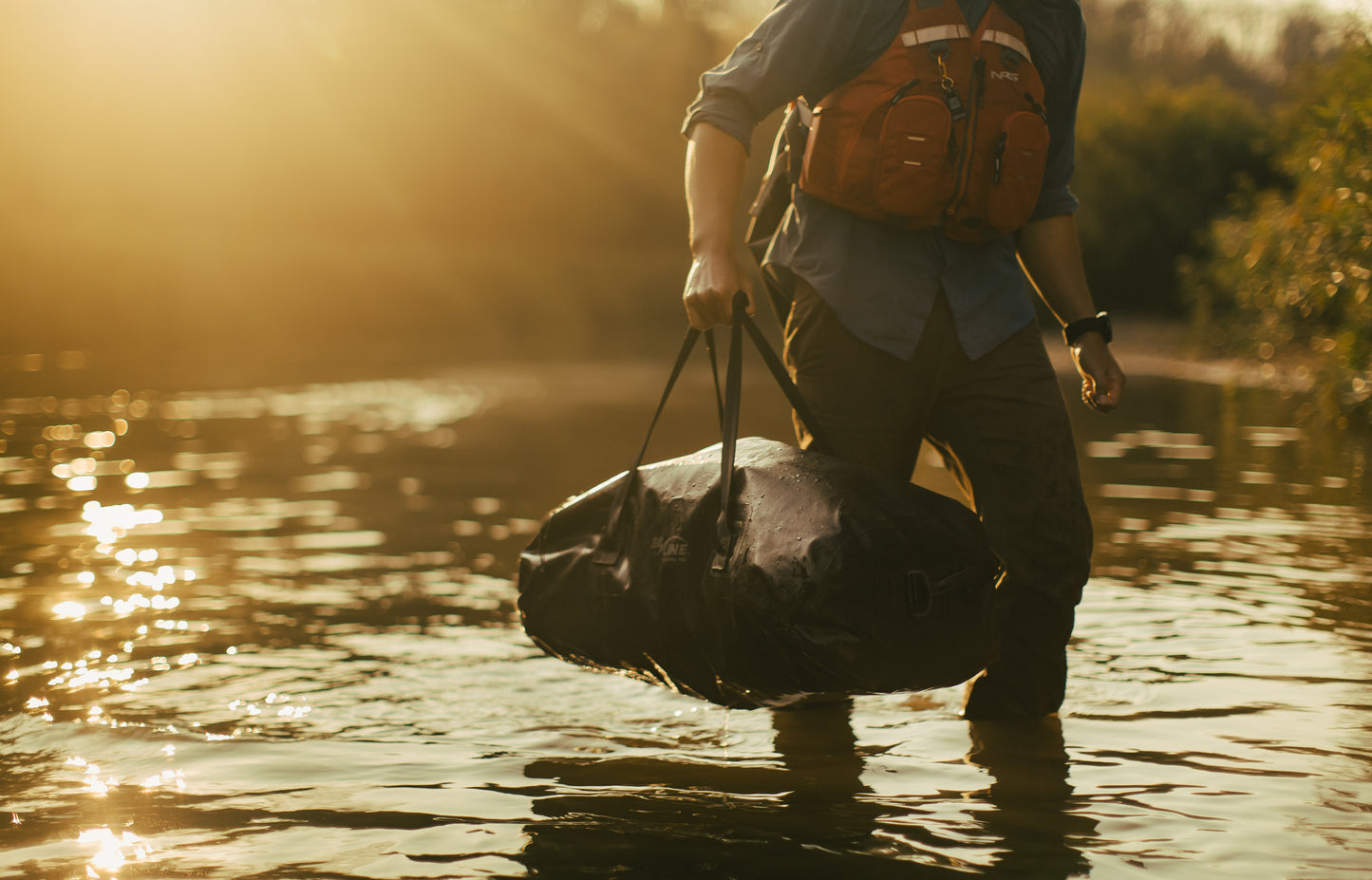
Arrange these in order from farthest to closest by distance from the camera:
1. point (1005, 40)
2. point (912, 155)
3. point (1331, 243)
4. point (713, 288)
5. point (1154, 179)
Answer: point (1154, 179)
point (1331, 243)
point (1005, 40)
point (912, 155)
point (713, 288)

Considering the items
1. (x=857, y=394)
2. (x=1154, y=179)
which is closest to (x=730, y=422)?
(x=857, y=394)

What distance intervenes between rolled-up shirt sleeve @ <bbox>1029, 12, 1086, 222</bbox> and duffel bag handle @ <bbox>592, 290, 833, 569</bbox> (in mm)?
764

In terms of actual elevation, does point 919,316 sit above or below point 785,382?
above

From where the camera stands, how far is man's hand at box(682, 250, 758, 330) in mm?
2648

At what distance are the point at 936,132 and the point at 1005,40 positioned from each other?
0.29 metres

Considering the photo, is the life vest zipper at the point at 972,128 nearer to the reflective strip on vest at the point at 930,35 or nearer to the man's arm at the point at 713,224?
the reflective strip on vest at the point at 930,35

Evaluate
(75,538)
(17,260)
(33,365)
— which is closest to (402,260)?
(17,260)

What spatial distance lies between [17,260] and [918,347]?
26504 mm

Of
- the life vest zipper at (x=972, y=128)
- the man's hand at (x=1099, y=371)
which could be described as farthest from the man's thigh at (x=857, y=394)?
the man's hand at (x=1099, y=371)

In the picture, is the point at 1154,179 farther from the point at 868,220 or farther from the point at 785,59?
the point at 785,59

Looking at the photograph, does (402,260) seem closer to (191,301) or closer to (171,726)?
(191,301)

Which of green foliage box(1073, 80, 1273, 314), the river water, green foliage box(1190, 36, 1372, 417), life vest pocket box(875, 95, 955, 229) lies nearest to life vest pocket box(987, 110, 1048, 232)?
life vest pocket box(875, 95, 955, 229)

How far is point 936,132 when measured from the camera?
277 centimetres

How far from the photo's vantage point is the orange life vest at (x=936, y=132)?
277 centimetres
